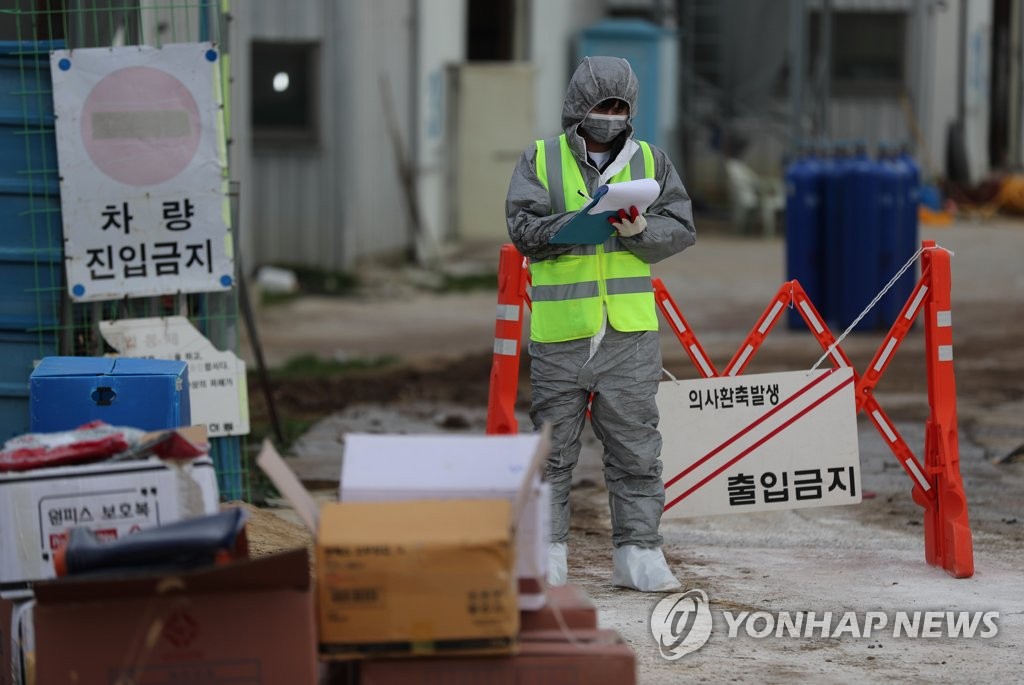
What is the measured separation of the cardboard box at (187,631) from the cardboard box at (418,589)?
0.08m

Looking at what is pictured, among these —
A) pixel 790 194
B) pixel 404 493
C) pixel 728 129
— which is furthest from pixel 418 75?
pixel 404 493

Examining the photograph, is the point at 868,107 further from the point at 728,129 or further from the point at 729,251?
the point at 729,251

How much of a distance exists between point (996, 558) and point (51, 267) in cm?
438

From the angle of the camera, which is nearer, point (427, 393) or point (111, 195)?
point (111, 195)

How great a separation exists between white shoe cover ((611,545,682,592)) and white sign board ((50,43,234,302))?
2.37m

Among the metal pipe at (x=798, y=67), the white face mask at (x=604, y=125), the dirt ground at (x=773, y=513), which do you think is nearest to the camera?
the dirt ground at (x=773, y=513)

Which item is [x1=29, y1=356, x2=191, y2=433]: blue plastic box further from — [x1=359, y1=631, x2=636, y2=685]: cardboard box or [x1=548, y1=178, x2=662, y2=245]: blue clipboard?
[x1=359, y1=631, x2=636, y2=685]: cardboard box

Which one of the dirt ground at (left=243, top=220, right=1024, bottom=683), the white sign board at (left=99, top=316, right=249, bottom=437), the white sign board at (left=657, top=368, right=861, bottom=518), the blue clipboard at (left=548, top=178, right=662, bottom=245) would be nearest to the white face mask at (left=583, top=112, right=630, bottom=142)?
the blue clipboard at (left=548, top=178, right=662, bottom=245)

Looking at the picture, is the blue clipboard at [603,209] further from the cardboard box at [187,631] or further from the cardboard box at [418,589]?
the cardboard box at [187,631]

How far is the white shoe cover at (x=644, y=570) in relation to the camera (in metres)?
6.62

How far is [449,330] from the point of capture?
16219mm

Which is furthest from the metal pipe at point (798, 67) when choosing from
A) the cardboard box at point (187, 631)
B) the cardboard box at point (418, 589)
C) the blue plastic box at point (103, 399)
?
the cardboard box at point (187, 631)

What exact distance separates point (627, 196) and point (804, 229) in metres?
9.75

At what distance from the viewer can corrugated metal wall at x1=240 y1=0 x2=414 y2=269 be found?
18.1 meters
